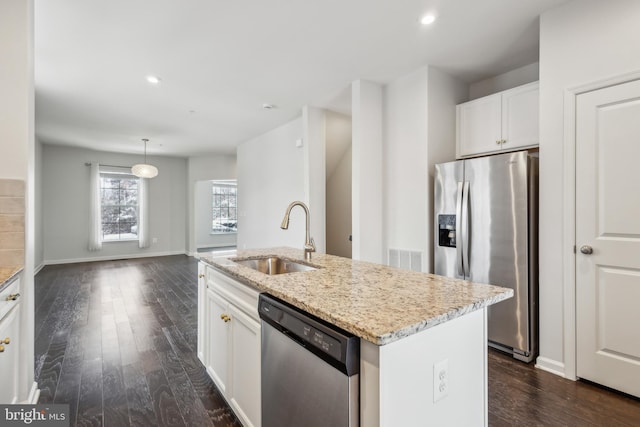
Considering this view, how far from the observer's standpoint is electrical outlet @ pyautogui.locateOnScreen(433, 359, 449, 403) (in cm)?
104

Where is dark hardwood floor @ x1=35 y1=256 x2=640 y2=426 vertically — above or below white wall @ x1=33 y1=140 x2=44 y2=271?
below

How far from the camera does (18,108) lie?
1.85m

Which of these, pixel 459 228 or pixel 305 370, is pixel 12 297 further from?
pixel 459 228

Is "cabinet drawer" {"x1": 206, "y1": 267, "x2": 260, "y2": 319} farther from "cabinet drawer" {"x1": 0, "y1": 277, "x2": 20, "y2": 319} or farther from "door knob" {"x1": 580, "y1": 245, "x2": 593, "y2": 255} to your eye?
"door knob" {"x1": 580, "y1": 245, "x2": 593, "y2": 255}

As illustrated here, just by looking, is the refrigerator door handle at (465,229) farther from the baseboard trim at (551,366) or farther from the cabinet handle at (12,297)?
the cabinet handle at (12,297)

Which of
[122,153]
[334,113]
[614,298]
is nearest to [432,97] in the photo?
[334,113]

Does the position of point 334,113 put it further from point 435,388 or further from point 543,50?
point 435,388

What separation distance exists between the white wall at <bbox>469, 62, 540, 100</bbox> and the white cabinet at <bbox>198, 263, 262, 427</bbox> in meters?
3.26

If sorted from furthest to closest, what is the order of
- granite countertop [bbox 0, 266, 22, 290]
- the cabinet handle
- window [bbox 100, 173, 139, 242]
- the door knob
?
window [bbox 100, 173, 139, 242] → the door knob → the cabinet handle → granite countertop [bbox 0, 266, 22, 290]

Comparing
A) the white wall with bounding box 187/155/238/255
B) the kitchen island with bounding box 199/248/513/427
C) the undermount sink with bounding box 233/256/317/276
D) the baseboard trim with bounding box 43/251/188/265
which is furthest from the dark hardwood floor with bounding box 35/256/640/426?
the white wall with bounding box 187/155/238/255

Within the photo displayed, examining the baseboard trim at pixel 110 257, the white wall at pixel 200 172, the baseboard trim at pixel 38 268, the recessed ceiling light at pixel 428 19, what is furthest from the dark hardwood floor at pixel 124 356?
the white wall at pixel 200 172

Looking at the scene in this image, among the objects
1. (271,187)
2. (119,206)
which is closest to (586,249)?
(271,187)

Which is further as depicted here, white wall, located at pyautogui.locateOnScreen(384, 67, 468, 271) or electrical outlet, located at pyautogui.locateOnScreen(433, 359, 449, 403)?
white wall, located at pyautogui.locateOnScreen(384, 67, 468, 271)

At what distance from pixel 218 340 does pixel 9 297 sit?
106 centimetres
